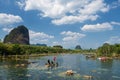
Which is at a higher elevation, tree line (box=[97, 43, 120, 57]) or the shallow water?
tree line (box=[97, 43, 120, 57])

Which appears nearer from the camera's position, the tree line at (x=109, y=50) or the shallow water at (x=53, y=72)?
the shallow water at (x=53, y=72)

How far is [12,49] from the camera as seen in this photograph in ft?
504

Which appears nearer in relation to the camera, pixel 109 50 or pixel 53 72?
pixel 53 72

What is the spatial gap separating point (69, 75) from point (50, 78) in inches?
250

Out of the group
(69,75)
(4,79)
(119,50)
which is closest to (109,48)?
(119,50)

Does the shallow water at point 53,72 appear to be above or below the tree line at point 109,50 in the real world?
below

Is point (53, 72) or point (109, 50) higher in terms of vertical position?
point (109, 50)

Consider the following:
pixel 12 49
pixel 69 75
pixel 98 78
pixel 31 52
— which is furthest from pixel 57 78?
pixel 31 52

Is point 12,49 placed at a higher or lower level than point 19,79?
higher

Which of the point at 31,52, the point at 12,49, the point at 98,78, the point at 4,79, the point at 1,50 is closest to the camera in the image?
the point at 4,79

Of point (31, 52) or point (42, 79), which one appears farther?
point (31, 52)

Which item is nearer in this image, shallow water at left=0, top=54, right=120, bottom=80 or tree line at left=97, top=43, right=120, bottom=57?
shallow water at left=0, top=54, right=120, bottom=80

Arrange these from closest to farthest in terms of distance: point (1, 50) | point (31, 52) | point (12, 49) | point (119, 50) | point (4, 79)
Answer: point (4, 79) → point (1, 50) → point (12, 49) → point (119, 50) → point (31, 52)

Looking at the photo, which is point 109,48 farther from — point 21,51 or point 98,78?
point 98,78
